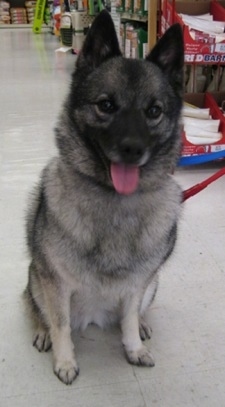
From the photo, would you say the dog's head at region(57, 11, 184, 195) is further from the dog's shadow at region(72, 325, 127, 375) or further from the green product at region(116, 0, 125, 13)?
the green product at region(116, 0, 125, 13)

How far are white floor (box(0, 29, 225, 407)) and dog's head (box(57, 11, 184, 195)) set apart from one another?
171mm

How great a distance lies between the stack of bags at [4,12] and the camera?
10727 millimetres

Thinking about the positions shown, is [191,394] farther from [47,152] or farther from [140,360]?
[47,152]

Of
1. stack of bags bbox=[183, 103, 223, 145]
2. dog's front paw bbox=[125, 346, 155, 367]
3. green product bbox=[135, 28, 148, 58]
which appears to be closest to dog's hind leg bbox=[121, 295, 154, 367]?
dog's front paw bbox=[125, 346, 155, 367]

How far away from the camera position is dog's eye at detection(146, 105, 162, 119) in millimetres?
1058

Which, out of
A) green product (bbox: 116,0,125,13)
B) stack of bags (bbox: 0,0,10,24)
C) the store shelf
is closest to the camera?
the store shelf

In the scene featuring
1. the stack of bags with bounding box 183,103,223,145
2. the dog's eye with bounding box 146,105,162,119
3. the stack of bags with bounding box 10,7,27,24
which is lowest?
the stack of bags with bounding box 10,7,27,24

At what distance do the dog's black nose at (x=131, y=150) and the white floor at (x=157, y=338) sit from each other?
1.12 ft

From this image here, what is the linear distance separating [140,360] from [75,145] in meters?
0.67

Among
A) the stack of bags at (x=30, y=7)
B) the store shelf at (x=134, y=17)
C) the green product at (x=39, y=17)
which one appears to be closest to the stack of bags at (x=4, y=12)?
the stack of bags at (x=30, y=7)

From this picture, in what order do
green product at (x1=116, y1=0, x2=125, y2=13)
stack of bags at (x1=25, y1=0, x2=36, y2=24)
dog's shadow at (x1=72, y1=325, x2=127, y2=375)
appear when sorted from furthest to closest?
stack of bags at (x1=25, y1=0, x2=36, y2=24) → green product at (x1=116, y1=0, x2=125, y2=13) → dog's shadow at (x1=72, y1=325, x2=127, y2=375)

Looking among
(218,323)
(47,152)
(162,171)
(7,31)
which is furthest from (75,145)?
(7,31)

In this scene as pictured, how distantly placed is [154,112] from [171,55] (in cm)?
17

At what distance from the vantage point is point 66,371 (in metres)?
1.25
